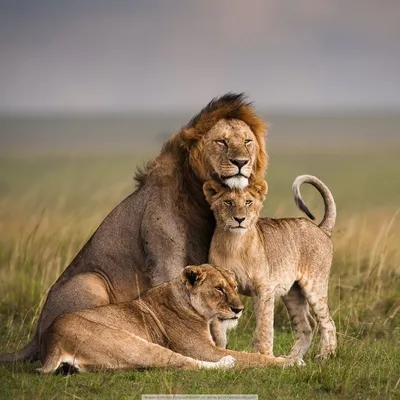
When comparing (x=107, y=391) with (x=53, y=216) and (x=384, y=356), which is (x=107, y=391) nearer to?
(x=384, y=356)

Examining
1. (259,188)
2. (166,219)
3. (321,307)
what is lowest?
(321,307)

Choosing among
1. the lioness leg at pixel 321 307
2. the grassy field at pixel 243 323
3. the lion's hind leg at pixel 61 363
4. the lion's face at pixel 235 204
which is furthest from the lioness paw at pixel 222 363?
the lioness leg at pixel 321 307

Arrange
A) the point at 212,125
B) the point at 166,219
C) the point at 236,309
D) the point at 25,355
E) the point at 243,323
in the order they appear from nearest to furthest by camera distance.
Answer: the point at 236,309
the point at 25,355
the point at 166,219
the point at 212,125
the point at 243,323

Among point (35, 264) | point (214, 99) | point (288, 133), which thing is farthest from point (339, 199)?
point (288, 133)

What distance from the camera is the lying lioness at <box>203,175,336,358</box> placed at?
7484mm

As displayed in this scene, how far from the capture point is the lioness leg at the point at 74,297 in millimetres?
7750

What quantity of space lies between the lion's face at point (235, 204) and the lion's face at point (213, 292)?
12.2 inches

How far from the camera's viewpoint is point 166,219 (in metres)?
7.85

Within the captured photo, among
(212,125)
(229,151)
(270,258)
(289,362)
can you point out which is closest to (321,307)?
(270,258)

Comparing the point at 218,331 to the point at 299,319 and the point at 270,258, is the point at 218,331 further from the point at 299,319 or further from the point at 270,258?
the point at 299,319

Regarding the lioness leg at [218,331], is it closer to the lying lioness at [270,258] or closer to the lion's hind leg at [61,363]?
the lying lioness at [270,258]

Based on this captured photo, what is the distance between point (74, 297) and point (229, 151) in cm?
129

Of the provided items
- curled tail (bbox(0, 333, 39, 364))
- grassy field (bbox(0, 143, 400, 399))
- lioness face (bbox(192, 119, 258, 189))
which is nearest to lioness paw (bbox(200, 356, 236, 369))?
grassy field (bbox(0, 143, 400, 399))

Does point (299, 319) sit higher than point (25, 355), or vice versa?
point (299, 319)
